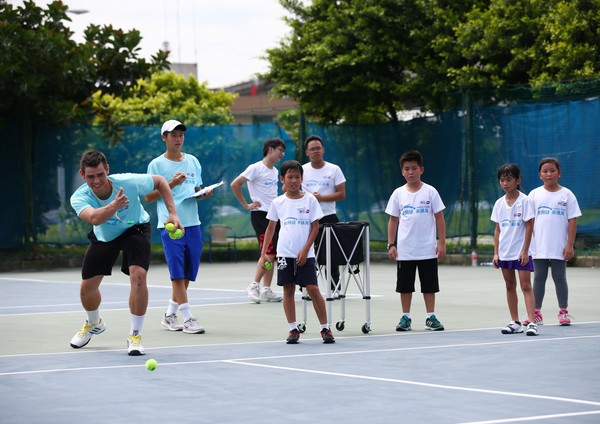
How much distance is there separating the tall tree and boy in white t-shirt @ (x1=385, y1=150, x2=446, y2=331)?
1177cm

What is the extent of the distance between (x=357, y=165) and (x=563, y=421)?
16932 millimetres

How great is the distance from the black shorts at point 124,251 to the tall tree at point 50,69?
12.2m

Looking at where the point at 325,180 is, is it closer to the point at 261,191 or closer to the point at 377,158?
the point at 261,191

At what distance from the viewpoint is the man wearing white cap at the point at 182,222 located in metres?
11.0

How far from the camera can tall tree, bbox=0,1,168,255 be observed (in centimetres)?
2122

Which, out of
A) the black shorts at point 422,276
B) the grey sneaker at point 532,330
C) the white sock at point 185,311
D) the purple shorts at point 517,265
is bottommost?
the grey sneaker at point 532,330

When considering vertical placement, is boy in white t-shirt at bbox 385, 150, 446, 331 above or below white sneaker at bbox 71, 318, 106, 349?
above

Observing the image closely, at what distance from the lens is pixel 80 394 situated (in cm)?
714

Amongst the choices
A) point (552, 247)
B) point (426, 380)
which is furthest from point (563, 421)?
point (552, 247)

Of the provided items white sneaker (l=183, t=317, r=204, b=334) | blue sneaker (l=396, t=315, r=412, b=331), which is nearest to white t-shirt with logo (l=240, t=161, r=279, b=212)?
white sneaker (l=183, t=317, r=204, b=334)

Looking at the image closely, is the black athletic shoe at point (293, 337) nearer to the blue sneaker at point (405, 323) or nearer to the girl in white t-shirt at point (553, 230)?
the blue sneaker at point (405, 323)

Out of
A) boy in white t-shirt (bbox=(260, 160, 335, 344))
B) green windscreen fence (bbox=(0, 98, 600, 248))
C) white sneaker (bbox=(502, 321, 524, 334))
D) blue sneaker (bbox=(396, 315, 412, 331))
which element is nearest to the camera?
boy in white t-shirt (bbox=(260, 160, 335, 344))

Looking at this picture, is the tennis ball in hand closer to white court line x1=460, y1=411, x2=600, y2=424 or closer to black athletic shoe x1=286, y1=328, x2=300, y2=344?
black athletic shoe x1=286, y1=328, x2=300, y2=344

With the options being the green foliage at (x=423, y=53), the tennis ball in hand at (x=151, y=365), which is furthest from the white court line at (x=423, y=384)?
the green foliage at (x=423, y=53)
